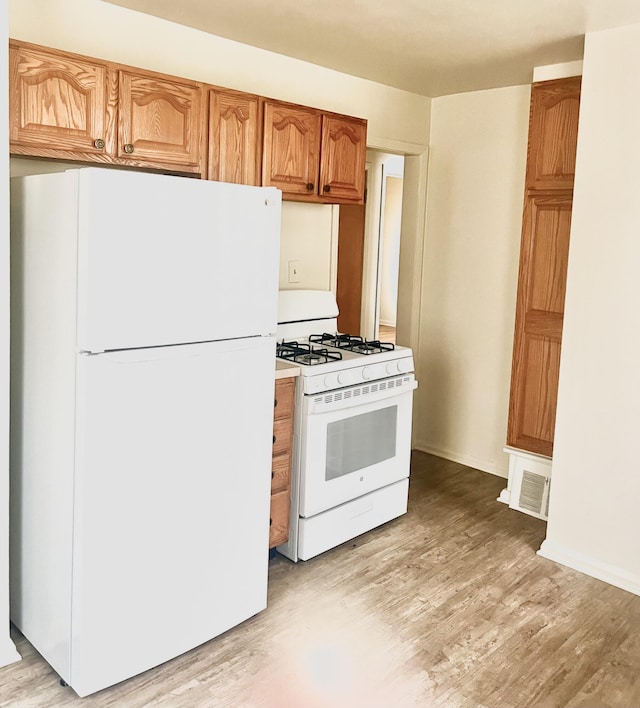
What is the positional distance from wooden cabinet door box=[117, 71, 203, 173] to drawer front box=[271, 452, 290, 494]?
50.7 inches

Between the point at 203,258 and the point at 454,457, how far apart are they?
2.83m

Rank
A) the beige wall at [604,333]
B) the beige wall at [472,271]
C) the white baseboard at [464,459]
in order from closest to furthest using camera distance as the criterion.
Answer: the beige wall at [604,333] → the beige wall at [472,271] → the white baseboard at [464,459]

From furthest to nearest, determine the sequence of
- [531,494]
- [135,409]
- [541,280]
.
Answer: [531,494] < [541,280] < [135,409]

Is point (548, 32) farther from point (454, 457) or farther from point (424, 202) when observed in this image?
point (454, 457)

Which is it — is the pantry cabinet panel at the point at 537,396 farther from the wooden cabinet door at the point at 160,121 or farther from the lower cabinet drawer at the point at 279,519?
the wooden cabinet door at the point at 160,121

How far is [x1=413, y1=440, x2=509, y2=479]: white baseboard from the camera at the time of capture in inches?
173

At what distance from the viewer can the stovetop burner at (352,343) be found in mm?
3450

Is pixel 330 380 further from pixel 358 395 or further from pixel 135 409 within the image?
pixel 135 409

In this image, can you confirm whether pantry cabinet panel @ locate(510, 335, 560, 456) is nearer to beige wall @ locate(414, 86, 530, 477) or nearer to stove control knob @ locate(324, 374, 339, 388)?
beige wall @ locate(414, 86, 530, 477)

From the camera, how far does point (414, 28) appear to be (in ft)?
10.0

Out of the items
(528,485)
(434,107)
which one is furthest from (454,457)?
(434,107)

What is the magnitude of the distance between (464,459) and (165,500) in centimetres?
270
